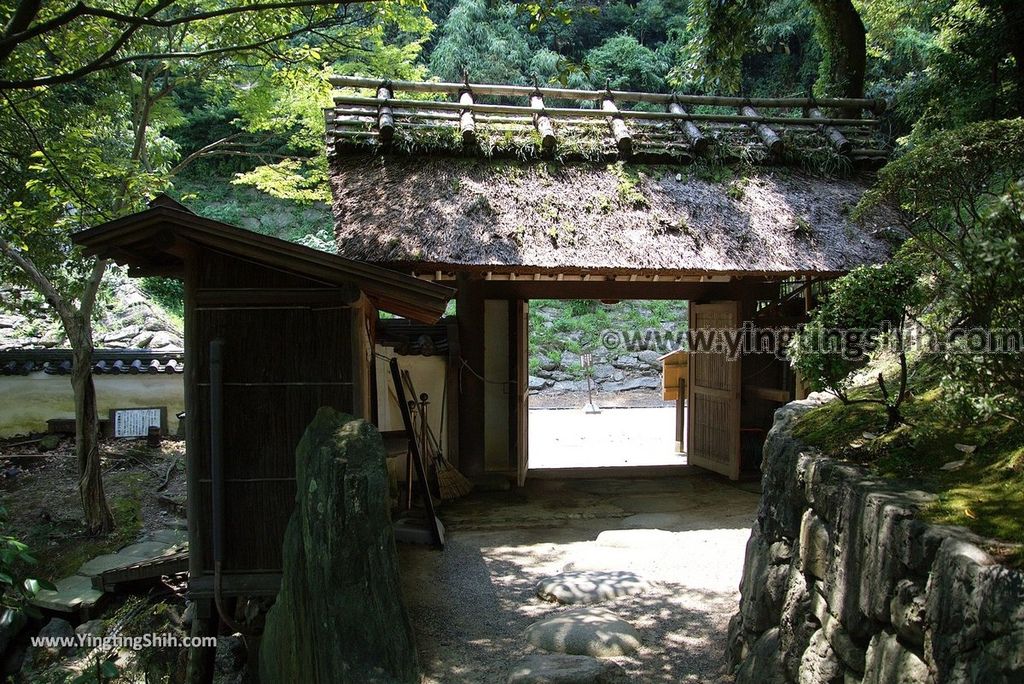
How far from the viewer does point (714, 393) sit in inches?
358

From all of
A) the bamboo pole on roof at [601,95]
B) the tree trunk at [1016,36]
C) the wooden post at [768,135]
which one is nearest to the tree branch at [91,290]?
the bamboo pole on roof at [601,95]

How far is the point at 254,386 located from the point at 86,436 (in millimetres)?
4165

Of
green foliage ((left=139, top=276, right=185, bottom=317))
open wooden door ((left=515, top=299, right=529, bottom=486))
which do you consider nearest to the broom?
open wooden door ((left=515, top=299, right=529, bottom=486))

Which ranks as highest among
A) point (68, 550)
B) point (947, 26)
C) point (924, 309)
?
point (947, 26)

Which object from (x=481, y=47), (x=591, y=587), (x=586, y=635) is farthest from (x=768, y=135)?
(x=481, y=47)

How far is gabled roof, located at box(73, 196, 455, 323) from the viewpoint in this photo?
401 cm

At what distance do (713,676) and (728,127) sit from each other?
23.7 feet

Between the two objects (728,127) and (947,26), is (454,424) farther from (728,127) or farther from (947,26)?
(947,26)

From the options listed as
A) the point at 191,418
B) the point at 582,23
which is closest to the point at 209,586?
the point at 191,418

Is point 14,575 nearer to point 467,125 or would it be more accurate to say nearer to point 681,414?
point 467,125

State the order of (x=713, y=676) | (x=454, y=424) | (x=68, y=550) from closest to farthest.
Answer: (x=713, y=676) < (x=68, y=550) < (x=454, y=424)

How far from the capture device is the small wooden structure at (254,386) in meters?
4.40

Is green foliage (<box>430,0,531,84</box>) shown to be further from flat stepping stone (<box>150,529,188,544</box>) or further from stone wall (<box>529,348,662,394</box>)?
flat stepping stone (<box>150,529,188,544</box>)

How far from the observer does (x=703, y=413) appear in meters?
9.38
